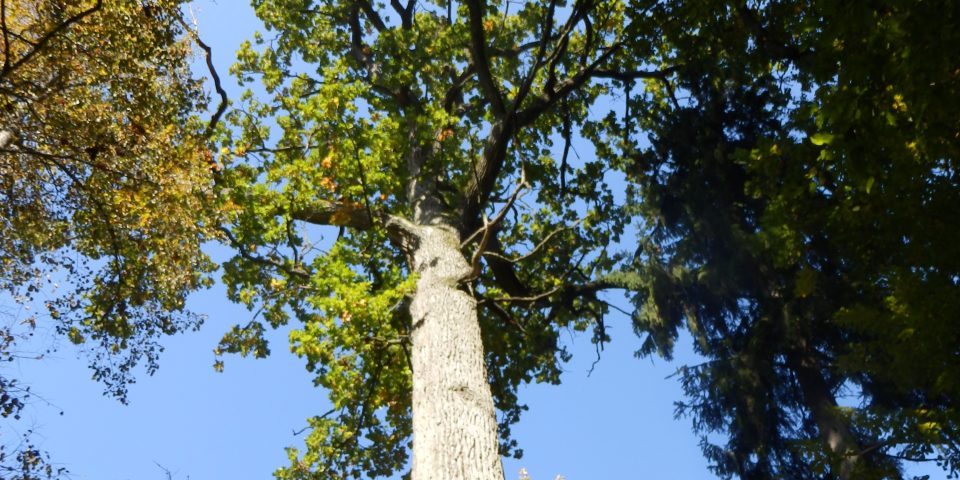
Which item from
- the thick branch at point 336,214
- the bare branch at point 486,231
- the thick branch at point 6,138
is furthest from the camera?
the thick branch at point 336,214

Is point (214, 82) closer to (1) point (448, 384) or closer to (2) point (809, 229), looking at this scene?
(1) point (448, 384)

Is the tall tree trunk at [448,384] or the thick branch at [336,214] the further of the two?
the thick branch at [336,214]

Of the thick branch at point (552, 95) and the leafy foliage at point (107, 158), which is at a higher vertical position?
the thick branch at point (552, 95)

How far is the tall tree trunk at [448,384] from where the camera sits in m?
4.41

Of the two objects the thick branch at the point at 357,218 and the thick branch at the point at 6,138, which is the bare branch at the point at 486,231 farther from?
the thick branch at the point at 6,138

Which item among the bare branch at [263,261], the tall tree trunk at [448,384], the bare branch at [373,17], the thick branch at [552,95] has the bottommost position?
the tall tree trunk at [448,384]

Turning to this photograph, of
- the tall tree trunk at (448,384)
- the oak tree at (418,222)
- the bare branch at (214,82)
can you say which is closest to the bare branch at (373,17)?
the oak tree at (418,222)

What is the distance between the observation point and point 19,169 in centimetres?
597

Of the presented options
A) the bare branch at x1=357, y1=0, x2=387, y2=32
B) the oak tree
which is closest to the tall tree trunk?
the oak tree

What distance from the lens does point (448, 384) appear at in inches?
200

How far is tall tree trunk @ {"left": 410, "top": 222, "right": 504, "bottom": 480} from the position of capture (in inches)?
174

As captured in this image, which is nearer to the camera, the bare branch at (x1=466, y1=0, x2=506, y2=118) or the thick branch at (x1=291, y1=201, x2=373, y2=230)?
the bare branch at (x1=466, y1=0, x2=506, y2=118)

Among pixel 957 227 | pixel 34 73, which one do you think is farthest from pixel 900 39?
pixel 34 73

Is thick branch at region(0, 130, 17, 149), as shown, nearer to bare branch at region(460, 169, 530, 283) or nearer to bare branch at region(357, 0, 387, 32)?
bare branch at region(460, 169, 530, 283)
